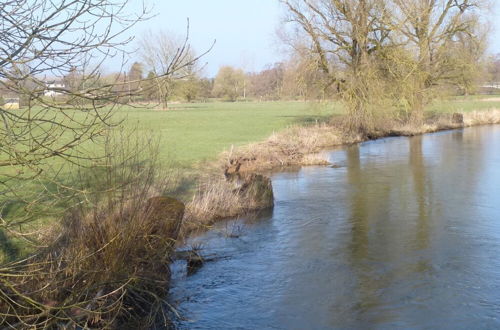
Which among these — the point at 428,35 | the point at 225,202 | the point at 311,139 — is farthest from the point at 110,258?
the point at 428,35

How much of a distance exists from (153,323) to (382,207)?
8.46 meters

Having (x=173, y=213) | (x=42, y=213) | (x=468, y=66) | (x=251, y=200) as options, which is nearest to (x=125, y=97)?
(x=42, y=213)

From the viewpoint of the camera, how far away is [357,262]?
32.6ft

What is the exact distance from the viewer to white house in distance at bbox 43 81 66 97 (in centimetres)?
471

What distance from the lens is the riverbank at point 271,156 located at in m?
13.1

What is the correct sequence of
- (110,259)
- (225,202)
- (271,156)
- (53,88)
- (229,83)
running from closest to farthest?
(53,88), (110,259), (225,202), (271,156), (229,83)

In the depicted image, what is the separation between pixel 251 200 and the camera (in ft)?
46.1

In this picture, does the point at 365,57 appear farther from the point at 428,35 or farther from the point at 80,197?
the point at 80,197

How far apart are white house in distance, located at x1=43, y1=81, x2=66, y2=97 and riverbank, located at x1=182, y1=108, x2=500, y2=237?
5.99 meters

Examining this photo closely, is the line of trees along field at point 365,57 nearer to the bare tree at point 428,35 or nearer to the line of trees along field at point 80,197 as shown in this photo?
the bare tree at point 428,35

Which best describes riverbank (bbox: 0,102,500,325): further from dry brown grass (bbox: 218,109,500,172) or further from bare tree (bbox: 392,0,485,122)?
bare tree (bbox: 392,0,485,122)

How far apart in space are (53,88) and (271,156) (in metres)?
17.7

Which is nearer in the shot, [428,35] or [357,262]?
[357,262]

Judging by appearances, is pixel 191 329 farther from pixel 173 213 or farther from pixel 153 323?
pixel 173 213
